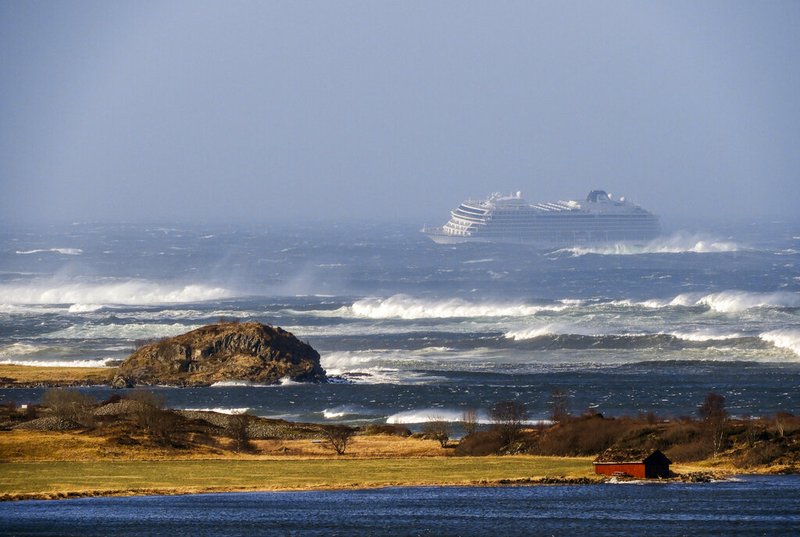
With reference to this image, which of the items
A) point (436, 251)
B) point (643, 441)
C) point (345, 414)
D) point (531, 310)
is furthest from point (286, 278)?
point (643, 441)

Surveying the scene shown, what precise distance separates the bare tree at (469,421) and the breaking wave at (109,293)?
2343 inches

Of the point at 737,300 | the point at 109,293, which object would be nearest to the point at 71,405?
the point at 737,300

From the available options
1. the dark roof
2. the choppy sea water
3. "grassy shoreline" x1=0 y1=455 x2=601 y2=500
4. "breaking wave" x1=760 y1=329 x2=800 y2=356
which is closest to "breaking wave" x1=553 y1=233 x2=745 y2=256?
the choppy sea water

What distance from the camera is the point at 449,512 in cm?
4166

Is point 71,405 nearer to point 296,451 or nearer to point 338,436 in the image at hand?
point 296,451

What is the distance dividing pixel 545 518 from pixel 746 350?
136ft

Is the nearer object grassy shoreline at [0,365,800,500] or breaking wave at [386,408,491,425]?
grassy shoreline at [0,365,800,500]

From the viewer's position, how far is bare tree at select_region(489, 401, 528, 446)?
52.6m

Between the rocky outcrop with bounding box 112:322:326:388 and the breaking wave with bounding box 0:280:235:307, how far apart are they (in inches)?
1656

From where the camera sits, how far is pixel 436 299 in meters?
113

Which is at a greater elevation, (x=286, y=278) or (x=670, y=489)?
(x=286, y=278)

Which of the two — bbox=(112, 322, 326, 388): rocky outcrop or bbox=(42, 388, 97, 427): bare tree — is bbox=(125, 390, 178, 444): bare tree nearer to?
bbox=(42, 388, 97, 427): bare tree

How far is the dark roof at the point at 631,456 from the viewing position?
45.8 metres

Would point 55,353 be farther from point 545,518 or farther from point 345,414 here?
point 545,518
